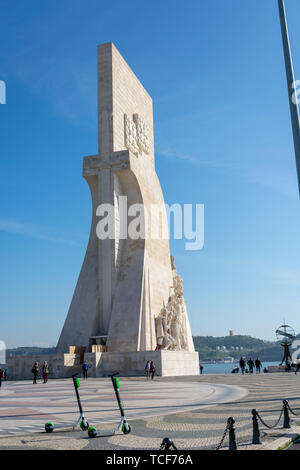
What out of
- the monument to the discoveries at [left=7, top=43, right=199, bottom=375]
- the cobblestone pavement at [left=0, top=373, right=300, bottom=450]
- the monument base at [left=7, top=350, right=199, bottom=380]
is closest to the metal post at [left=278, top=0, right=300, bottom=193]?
the cobblestone pavement at [left=0, top=373, right=300, bottom=450]

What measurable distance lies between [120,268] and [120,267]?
6cm

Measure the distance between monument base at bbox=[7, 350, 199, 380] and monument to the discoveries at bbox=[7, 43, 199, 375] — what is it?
113mm

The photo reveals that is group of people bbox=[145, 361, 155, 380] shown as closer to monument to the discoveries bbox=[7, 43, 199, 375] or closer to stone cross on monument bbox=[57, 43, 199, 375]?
monument to the discoveries bbox=[7, 43, 199, 375]

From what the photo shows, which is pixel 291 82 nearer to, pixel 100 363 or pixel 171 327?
pixel 100 363

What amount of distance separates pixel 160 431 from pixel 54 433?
4.51 feet

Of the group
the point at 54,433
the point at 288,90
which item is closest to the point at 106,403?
the point at 54,433

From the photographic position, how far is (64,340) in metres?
25.1

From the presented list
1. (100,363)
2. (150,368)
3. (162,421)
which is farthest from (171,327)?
(162,421)

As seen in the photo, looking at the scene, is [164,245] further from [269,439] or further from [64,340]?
[269,439]

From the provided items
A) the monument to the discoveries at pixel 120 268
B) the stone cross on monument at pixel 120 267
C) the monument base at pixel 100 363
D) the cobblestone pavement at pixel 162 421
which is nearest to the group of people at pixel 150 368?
the monument base at pixel 100 363

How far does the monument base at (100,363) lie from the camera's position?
21.0 m

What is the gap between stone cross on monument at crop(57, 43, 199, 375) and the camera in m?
24.1

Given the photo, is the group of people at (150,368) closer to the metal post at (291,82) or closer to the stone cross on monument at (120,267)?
the stone cross on monument at (120,267)

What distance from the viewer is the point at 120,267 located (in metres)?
25.9
